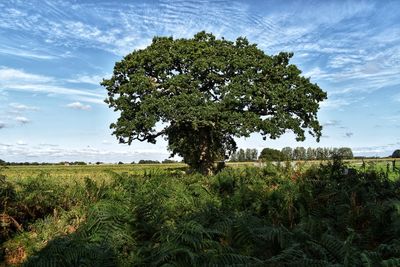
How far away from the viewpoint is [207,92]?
31.5 metres

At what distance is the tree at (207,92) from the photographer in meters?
29.3

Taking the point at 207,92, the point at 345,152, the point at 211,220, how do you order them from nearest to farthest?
the point at 211,220
the point at 345,152
the point at 207,92

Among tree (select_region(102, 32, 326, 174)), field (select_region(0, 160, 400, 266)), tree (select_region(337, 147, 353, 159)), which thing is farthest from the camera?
tree (select_region(102, 32, 326, 174))

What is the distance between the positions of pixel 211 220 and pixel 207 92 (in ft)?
83.3

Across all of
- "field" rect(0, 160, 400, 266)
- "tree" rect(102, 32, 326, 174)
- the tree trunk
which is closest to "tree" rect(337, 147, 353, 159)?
"field" rect(0, 160, 400, 266)

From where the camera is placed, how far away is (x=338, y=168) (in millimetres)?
11180

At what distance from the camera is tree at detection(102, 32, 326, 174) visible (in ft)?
96.2

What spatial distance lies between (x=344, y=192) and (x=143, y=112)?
22423 millimetres

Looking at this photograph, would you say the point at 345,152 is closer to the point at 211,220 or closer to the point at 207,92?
the point at 211,220

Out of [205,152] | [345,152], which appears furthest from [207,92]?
[345,152]


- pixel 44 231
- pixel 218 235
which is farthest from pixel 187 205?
pixel 44 231

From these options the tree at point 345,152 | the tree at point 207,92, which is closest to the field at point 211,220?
the tree at point 345,152

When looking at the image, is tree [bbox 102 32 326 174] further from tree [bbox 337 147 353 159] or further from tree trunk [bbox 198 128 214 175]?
tree [bbox 337 147 353 159]

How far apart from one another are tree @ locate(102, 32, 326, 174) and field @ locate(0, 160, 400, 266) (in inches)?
672
